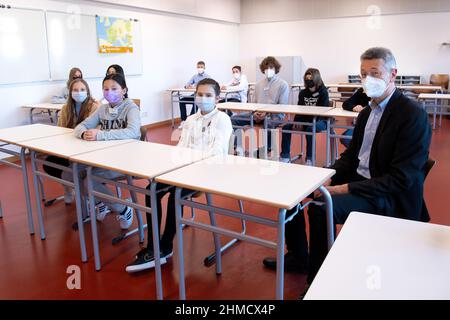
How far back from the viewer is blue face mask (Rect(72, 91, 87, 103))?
332 centimetres

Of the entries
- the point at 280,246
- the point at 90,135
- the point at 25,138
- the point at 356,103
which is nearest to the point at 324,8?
the point at 356,103

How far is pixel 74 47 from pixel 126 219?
151 inches

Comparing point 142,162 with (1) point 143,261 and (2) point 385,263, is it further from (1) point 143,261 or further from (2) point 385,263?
(2) point 385,263

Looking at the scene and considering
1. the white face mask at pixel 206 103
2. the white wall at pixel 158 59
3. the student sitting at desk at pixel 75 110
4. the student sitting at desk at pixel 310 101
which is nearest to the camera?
the white face mask at pixel 206 103

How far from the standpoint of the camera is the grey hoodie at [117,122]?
285 centimetres

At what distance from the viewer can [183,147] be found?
265 centimetres

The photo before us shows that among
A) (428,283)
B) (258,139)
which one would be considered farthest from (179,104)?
(428,283)

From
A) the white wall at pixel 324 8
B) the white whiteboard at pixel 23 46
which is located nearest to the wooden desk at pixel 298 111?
the white whiteboard at pixel 23 46

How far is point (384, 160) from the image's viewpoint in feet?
6.59

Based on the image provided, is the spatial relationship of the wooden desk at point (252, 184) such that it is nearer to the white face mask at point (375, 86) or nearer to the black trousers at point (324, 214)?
the black trousers at point (324, 214)

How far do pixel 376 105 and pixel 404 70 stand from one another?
7.46 m

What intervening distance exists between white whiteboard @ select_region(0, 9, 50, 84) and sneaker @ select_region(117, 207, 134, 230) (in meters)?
3.13

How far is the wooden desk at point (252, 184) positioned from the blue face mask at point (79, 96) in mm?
1611
